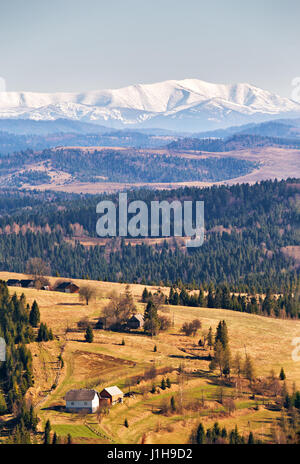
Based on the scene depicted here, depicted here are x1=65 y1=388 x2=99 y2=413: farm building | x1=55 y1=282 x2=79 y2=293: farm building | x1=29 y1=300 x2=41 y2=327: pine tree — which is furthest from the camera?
x1=55 y1=282 x2=79 y2=293: farm building

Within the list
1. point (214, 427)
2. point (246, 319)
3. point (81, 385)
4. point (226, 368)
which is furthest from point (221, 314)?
point (214, 427)

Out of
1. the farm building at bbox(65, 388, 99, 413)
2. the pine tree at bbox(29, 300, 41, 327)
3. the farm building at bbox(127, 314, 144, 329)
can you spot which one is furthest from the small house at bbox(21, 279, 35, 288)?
the farm building at bbox(65, 388, 99, 413)

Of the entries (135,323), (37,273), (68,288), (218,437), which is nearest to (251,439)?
(218,437)

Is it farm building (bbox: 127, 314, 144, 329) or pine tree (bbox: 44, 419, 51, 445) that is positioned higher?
pine tree (bbox: 44, 419, 51, 445)

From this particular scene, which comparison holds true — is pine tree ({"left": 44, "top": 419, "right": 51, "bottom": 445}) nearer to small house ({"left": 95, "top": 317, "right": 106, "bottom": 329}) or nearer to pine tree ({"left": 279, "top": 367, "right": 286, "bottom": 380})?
pine tree ({"left": 279, "top": 367, "right": 286, "bottom": 380})

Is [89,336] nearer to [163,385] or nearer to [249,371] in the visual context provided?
[163,385]
